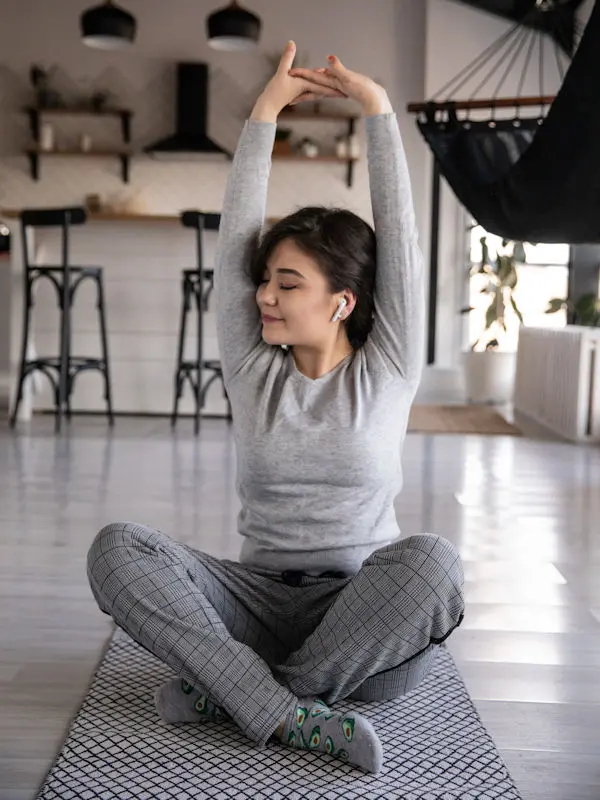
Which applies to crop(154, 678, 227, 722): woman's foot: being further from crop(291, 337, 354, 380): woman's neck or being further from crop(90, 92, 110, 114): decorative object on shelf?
crop(90, 92, 110, 114): decorative object on shelf

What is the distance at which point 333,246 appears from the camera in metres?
1.71

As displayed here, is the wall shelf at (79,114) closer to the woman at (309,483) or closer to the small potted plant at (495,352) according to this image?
the small potted plant at (495,352)

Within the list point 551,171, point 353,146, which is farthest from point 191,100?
point 551,171

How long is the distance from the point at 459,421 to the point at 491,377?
52.4 inches

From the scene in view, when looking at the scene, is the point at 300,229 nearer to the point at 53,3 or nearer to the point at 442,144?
the point at 442,144

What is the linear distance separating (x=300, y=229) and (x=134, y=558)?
0.60 meters

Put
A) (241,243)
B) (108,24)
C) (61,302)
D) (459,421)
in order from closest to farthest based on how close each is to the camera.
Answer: (241,243), (61,302), (459,421), (108,24)

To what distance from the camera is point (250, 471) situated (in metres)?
1.71

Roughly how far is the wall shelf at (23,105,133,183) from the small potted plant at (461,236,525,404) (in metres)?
2.78

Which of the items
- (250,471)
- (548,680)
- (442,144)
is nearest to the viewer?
(250,471)

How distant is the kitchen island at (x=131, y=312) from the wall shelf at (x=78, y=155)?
2034mm

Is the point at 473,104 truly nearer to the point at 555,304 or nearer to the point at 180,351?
the point at 180,351

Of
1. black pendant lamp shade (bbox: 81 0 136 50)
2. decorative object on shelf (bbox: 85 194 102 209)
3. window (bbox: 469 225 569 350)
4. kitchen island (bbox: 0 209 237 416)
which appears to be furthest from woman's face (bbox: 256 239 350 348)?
window (bbox: 469 225 569 350)

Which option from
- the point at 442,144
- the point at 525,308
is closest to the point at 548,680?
the point at 442,144
